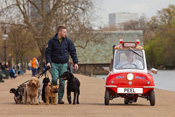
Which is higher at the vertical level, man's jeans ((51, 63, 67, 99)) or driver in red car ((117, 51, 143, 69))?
driver in red car ((117, 51, 143, 69))

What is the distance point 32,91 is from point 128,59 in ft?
9.94

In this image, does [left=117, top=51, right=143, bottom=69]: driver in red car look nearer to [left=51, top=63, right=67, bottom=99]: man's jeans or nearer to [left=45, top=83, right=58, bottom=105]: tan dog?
[left=51, top=63, right=67, bottom=99]: man's jeans

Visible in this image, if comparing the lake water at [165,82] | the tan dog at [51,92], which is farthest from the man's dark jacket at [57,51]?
the lake water at [165,82]

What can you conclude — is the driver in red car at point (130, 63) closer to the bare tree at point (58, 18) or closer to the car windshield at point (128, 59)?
the car windshield at point (128, 59)

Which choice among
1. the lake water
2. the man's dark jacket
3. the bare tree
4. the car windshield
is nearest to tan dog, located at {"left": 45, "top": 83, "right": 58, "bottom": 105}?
the man's dark jacket

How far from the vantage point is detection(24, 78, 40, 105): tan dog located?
42.2 feet

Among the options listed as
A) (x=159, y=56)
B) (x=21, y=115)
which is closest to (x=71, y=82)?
(x=21, y=115)

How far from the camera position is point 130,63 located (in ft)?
46.2

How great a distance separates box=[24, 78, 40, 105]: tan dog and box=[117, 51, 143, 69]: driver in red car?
262cm

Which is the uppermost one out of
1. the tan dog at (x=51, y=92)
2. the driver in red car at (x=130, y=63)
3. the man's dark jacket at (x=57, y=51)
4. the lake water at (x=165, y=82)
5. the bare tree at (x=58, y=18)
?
the bare tree at (x=58, y=18)

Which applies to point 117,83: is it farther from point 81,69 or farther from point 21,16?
point 81,69

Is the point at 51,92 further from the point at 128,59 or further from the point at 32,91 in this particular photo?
the point at 128,59

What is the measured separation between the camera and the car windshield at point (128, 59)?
14.0 m

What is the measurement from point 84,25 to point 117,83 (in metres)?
35.3
